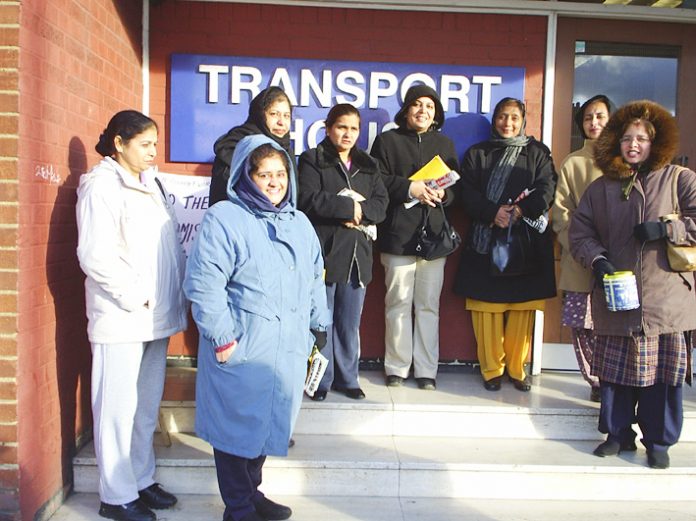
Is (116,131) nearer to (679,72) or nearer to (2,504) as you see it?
(2,504)

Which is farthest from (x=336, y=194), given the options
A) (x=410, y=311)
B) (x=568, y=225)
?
(x=568, y=225)

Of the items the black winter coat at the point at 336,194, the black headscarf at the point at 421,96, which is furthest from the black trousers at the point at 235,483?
the black headscarf at the point at 421,96

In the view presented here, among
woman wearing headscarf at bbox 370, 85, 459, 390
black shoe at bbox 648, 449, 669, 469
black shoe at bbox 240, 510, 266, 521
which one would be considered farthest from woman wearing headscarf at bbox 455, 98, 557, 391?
black shoe at bbox 240, 510, 266, 521

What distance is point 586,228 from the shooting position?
11.8ft

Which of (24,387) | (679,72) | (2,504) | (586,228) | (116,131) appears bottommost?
(2,504)

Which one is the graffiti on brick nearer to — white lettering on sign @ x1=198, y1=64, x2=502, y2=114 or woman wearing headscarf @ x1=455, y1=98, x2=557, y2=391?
white lettering on sign @ x1=198, y1=64, x2=502, y2=114

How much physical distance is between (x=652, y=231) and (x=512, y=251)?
970 mm

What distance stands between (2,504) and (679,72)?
4.86 metres

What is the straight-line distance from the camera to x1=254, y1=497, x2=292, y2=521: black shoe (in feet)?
10.3

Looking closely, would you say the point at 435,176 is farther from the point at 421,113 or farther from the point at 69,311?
the point at 69,311

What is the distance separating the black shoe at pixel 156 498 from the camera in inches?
128

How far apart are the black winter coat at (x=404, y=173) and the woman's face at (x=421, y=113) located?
0.06 meters

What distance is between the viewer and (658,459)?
3.47 metres

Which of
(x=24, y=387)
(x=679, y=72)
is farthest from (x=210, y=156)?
(x=679, y=72)
